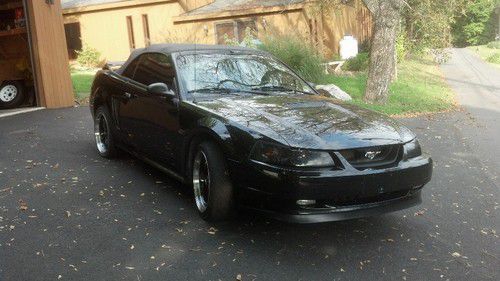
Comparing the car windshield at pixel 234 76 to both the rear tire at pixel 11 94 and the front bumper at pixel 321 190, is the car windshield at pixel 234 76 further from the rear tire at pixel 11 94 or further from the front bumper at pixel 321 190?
the rear tire at pixel 11 94

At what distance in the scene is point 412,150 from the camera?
4383 millimetres

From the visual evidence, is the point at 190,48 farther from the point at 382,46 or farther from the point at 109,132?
the point at 382,46

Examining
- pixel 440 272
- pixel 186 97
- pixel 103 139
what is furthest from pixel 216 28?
pixel 440 272

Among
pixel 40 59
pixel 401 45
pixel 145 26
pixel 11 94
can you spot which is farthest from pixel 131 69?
pixel 145 26

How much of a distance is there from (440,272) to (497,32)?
60.1 meters

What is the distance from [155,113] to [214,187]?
4.90 feet

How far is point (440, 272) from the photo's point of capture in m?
3.86

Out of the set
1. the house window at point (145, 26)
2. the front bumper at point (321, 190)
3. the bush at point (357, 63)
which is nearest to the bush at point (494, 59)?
the bush at point (357, 63)

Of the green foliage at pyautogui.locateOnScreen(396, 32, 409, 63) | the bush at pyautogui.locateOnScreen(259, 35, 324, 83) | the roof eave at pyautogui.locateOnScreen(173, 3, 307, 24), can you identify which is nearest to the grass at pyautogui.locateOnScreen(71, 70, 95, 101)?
the bush at pyautogui.locateOnScreen(259, 35, 324, 83)

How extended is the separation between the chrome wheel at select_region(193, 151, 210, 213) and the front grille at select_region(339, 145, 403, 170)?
4.26 ft

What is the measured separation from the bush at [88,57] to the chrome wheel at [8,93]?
13.1 meters

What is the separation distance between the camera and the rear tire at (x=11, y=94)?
12273mm

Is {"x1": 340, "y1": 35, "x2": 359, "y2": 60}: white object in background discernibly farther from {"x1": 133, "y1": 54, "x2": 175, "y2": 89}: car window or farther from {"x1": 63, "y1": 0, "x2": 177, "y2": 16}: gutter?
{"x1": 133, "y1": 54, "x2": 175, "y2": 89}: car window

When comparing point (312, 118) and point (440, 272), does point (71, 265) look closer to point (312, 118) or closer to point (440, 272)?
point (312, 118)
